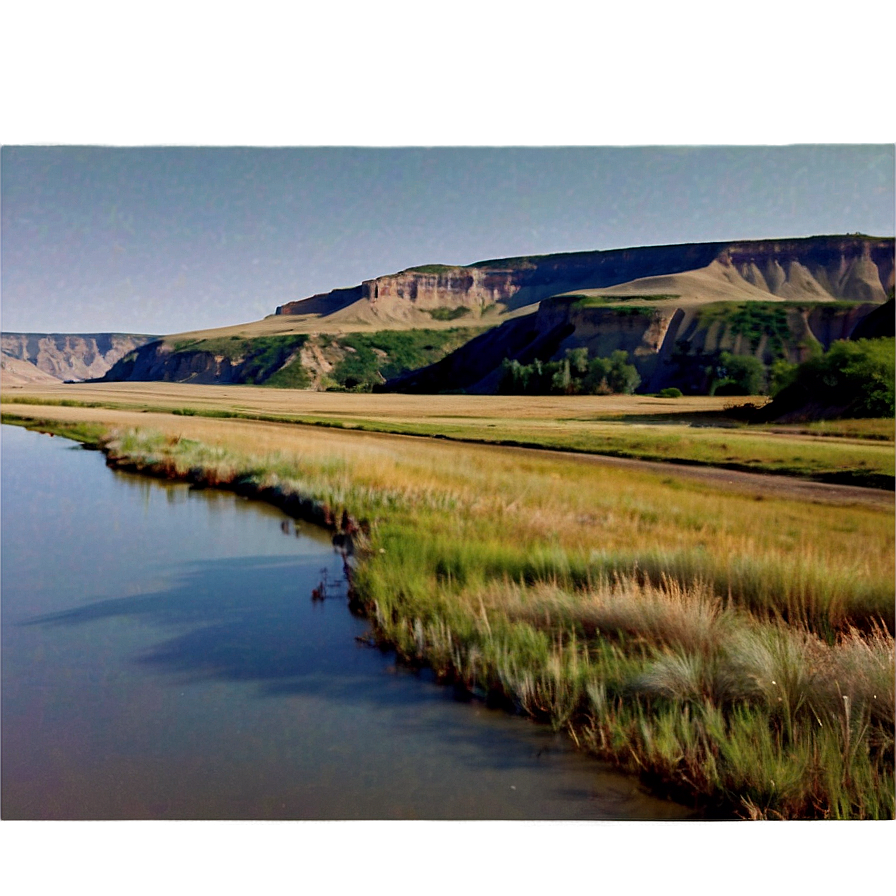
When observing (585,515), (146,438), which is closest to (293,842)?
(585,515)

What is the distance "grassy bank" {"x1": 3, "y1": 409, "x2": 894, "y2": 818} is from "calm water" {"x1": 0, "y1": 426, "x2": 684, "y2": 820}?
27cm

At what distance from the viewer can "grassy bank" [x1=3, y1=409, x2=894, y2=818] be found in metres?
3.57

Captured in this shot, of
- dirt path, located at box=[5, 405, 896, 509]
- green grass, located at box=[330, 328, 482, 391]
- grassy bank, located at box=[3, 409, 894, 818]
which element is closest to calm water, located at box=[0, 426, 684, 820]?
grassy bank, located at box=[3, 409, 894, 818]

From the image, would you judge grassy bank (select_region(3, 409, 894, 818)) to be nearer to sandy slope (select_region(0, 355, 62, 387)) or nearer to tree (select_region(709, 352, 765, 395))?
tree (select_region(709, 352, 765, 395))

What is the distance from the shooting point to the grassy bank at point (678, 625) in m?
3.57

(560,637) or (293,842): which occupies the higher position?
(560,637)

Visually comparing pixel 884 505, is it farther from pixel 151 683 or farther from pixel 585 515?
pixel 151 683

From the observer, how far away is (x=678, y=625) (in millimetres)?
4473

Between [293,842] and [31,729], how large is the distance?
167 cm

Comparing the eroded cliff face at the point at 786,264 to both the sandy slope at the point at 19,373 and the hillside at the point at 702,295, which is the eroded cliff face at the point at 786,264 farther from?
the sandy slope at the point at 19,373

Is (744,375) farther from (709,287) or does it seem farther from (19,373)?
(19,373)

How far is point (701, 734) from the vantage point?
368 cm

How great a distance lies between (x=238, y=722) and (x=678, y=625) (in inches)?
100

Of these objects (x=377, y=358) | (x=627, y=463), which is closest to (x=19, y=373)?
(x=627, y=463)
